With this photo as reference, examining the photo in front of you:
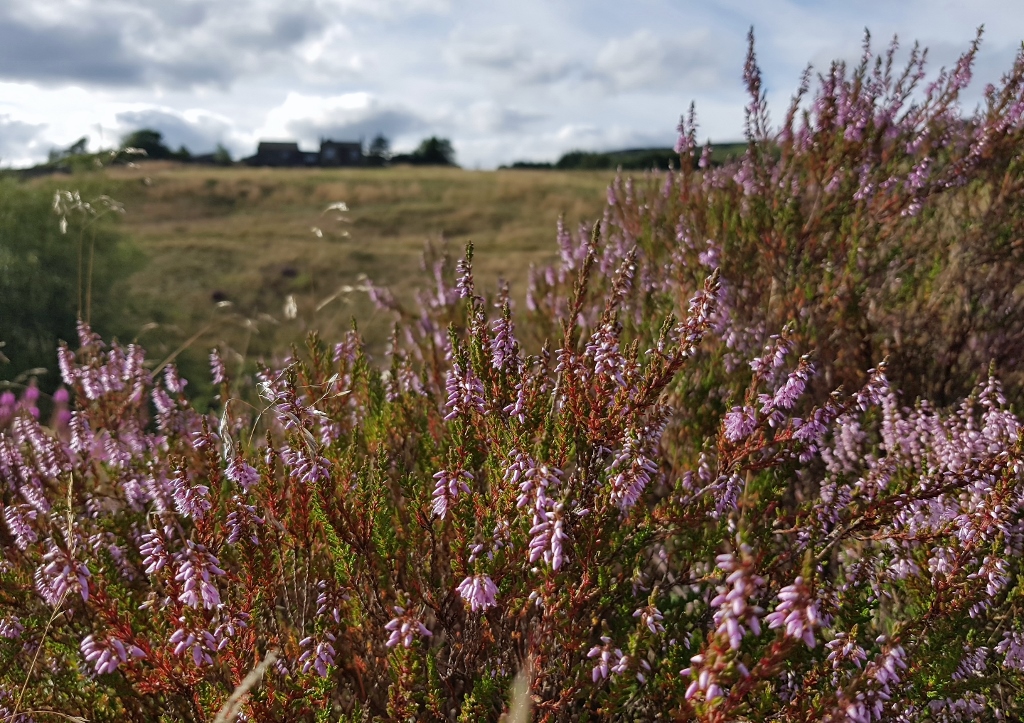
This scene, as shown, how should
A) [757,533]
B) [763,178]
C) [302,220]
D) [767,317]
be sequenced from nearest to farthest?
1. [757,533]
2. [767,317]
3. [763,178]
4. [302,220]

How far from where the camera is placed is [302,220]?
39062 mm

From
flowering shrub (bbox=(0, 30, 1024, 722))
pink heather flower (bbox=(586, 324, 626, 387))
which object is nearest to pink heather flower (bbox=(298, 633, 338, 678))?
flowering shrub (bbox=(0, 30, 1024, 722))

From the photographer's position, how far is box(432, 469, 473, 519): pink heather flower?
2.25 meters

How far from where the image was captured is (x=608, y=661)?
2092 millimetres

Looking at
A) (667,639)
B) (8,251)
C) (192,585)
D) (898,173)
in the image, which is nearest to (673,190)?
(898,173)

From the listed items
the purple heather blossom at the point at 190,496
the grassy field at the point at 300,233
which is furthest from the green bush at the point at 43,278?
the purple heather blossom at the point at 190,496

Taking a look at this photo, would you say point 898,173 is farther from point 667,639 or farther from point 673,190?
point 667,639

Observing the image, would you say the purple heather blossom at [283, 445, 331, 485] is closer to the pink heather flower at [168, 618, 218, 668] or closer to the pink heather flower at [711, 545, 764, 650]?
the pink heather flower at [168, 618, 218, 668]

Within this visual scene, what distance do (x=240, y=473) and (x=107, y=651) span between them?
0.59 metres

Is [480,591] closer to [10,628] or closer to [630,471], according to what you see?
[630,471]

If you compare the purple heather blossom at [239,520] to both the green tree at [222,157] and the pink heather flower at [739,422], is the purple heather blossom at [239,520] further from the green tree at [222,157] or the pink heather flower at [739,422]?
the green tree at [222,157]

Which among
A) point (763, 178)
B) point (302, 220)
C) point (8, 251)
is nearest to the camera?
point (763, 178)

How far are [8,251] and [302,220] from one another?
67.5 feet

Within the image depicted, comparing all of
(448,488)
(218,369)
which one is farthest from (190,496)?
(218,369)
